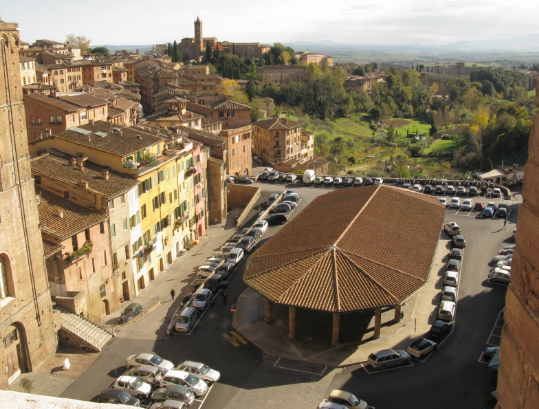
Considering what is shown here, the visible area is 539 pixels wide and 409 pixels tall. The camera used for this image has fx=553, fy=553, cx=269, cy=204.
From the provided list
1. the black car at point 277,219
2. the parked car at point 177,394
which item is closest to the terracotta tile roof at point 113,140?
the black car at point 277,219

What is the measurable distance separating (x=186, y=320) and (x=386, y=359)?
1245 centimetres

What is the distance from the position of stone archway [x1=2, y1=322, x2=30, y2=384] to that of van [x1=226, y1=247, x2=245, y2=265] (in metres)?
18.3

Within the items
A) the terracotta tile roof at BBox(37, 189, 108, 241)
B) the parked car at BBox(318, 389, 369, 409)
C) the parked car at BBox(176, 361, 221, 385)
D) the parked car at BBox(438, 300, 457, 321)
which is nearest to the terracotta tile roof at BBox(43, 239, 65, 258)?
the terracotta tile roof at BBox(37, 189, 108, 241)

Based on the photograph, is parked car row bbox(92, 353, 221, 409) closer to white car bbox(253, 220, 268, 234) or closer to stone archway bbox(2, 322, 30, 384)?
stone archway bbox(2, 322, 30, 384)

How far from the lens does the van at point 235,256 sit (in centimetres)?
4506

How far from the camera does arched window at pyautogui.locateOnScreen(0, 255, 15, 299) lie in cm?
2839

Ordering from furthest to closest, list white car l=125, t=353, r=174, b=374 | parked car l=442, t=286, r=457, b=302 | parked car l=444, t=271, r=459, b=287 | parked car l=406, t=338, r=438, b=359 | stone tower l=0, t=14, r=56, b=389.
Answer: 1. parked car l=444, t=271, r=459, b=287
2. parked car l=442, t=286, r=457, b=302
3. parked car l=406, t=338, r=438, b=359
4. white car l=125, t=353, r=174, b=374
5. stone tower l=0, t=14, r=56, b=389

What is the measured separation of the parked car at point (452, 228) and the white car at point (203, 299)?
23.3 m

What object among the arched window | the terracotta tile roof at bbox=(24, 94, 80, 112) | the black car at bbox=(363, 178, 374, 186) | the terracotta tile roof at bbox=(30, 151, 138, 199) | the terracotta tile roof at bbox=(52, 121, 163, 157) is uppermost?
the terracotta tile roof at bbox=(24, 94, 80, 112)

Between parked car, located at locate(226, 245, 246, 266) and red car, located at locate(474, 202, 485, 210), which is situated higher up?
red car, located at locate(474, 202, 485, 210)

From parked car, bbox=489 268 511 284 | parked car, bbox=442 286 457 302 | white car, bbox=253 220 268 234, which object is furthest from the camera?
white car, bbox=253 220 268 234

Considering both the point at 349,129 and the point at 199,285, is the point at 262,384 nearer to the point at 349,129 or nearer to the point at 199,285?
the point at 199,285

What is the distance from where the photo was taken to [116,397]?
2636 cm

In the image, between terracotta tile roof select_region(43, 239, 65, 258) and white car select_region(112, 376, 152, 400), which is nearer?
white car select_region(112, 376, 152, 400)
